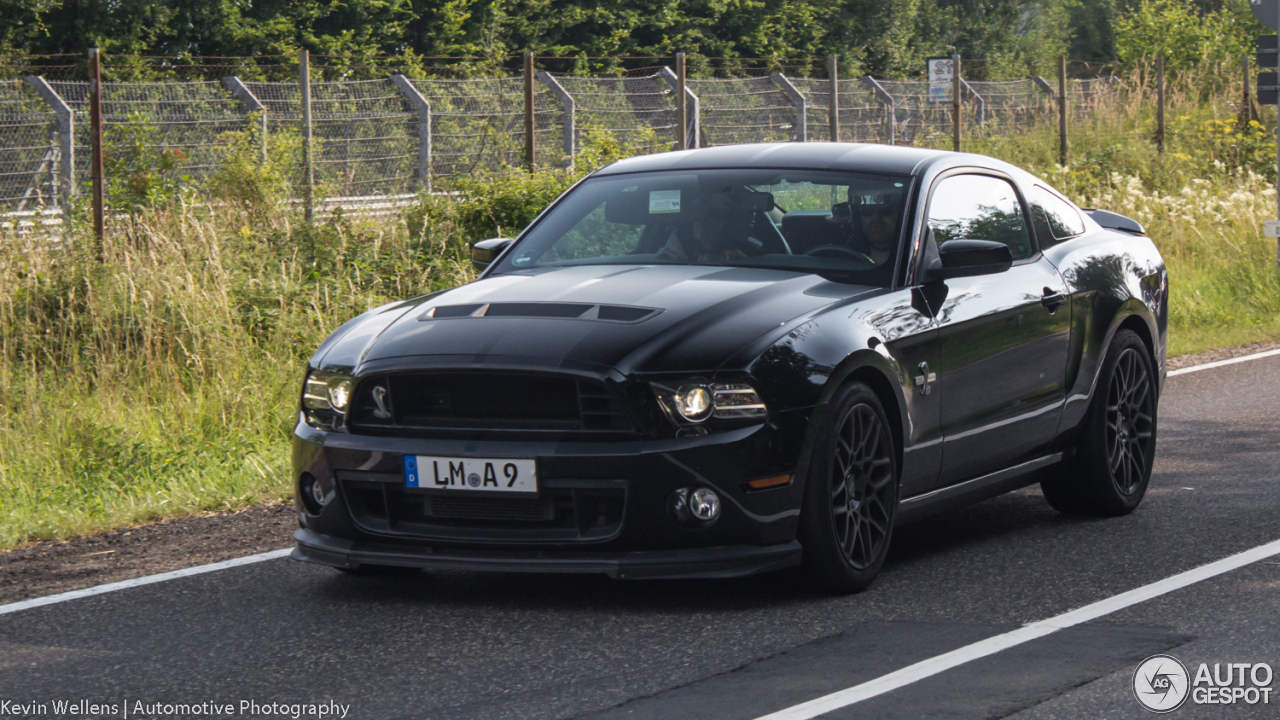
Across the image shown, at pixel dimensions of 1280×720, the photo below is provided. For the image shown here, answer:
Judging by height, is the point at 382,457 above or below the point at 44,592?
above

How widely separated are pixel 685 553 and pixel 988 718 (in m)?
1.29

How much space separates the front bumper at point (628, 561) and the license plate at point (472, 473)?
228mm

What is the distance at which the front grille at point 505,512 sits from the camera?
16.7ft

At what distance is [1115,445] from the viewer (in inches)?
279

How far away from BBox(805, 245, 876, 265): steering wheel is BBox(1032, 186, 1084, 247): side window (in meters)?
1.30

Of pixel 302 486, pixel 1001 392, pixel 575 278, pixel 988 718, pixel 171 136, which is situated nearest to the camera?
pixel 988 718

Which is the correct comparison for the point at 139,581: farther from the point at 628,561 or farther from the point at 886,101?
the point at 886,101

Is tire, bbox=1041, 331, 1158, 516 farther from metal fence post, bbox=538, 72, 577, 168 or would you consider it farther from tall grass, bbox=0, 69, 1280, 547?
metal fence post, bbox=538, 72, 577, 168

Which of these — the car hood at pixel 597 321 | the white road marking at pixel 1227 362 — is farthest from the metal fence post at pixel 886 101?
the car hood at pixel 597 321

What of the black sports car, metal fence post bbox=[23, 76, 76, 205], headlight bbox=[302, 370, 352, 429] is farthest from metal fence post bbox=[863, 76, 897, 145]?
headlight bbox=[302, 370, 352, 429]

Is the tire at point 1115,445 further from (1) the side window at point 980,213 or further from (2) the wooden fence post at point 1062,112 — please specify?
(2) the wooden fence post at point 1062,112

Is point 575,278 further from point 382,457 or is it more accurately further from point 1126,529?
point 1126,529

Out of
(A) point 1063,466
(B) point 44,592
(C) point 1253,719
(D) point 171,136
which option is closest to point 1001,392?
(A) point 1063,466

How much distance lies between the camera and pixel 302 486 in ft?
18.2
